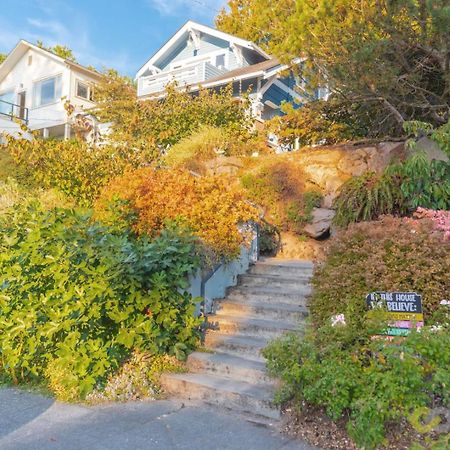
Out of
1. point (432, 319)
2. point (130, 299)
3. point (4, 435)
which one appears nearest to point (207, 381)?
point (130, 299)

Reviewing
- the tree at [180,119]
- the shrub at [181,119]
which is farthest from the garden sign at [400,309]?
the shrub at [181,119]

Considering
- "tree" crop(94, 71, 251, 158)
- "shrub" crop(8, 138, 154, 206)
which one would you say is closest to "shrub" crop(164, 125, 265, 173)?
"tree" crop(94, 71, 251, 158)

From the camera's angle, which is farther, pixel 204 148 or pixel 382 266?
pixel 204 148

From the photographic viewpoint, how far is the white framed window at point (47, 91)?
29.0 m

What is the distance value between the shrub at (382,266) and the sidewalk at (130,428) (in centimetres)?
135

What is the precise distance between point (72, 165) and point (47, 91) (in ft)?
76.7

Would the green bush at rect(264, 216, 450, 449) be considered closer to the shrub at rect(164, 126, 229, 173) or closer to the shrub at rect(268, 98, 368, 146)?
the shrub at rect(268, 98, 368, 146)

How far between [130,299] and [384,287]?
98.0 inches

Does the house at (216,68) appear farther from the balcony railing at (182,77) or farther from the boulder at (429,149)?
the boulder at (429,149)

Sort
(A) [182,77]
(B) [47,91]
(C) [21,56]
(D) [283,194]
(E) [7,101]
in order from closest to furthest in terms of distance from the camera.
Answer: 1. (D) [283,194]
2. (A) [182,77]
3. (B) [47,91]
4. (C) [21,56]
5. (E) [7,101]

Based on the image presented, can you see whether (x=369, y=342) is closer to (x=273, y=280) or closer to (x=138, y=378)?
(x=138, y=378)

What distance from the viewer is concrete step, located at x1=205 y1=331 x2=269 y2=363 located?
17.2 ft

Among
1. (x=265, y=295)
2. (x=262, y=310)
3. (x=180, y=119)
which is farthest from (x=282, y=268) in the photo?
(x=180, y=119)

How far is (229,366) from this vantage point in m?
5.02
